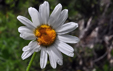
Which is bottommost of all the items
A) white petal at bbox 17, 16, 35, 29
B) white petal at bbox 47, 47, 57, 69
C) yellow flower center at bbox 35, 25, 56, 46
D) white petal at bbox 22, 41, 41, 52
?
white petal at bbox 47, 47, 57, 69

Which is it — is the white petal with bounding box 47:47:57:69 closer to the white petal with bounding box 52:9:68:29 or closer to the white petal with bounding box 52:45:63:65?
the white petal with bounding box 52:45:63:65

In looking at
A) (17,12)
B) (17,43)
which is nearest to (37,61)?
(17,43)

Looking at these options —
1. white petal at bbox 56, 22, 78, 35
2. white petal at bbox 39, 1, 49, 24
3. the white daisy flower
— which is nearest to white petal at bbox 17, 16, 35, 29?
the white daisy flower

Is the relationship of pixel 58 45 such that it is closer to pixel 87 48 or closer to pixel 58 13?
pixel 58 13

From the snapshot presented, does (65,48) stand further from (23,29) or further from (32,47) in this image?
(23,29)

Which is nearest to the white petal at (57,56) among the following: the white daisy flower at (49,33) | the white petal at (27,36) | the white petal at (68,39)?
the white daisy flower at (49,33)

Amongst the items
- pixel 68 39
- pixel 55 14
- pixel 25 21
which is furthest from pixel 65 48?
pixel 25 21

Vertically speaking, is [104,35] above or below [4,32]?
below
